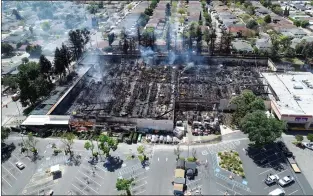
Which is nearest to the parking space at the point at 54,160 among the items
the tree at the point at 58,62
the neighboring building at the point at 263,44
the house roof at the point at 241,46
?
the tree at the point at 58,62

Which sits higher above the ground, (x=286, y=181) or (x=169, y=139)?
(x=169, y=139)

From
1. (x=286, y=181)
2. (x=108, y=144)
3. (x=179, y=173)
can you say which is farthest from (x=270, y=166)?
(x=108, y=144)

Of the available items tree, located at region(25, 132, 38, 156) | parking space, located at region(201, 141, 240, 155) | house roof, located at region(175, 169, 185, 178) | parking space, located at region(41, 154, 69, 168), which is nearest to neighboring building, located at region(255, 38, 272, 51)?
parking space, located at region(201, 141, 240, 155)

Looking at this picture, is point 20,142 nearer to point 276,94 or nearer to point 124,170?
point 124,170

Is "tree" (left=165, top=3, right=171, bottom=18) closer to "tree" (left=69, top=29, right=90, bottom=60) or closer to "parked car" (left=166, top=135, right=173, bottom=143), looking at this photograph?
"tree" (left=69, top=29, right=90, bottom=60)

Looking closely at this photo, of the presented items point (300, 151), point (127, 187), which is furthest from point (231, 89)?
point (127, 187)

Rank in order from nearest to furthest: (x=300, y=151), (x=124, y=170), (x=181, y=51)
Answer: (x=124, y=170) < (x=300, y=151) < (x=181, y=51)

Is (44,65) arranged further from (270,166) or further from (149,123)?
(270,166)
